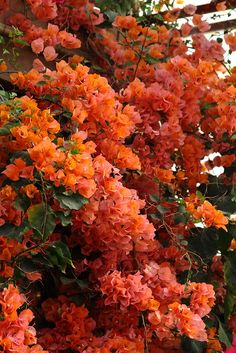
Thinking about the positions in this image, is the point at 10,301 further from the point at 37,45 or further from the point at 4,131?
the point at 37,45

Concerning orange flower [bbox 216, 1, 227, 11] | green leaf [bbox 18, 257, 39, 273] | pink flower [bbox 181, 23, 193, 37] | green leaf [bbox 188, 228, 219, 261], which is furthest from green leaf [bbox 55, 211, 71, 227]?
orange flower [bbox 216, 1, 227, 11]

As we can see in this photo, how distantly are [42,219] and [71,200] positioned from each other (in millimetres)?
77

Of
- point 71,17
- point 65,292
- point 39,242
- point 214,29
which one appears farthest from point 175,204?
point 214,29

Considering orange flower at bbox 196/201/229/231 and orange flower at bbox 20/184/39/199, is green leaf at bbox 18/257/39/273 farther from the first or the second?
orange flower at bbox 196/201/229/231

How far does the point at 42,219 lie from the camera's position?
1.53 m

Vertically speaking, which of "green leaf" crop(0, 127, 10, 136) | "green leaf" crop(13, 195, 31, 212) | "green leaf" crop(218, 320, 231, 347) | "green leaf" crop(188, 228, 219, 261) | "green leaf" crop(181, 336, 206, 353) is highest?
"green leaf" crop(0, 127, 10, 136)

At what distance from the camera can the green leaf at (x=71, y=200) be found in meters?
1.50

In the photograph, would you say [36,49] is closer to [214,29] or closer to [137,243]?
[137,243]

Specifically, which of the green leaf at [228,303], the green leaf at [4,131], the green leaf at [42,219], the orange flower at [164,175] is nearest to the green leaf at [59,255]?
the green leaf at [42,219]

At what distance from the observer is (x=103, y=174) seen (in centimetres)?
164

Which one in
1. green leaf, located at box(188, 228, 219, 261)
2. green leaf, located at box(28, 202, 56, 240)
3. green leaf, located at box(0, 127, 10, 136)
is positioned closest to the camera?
green leaf, located at box(28, 202, 56, 240)

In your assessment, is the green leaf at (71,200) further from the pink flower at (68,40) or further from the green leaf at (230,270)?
the pink flower at (68,40)

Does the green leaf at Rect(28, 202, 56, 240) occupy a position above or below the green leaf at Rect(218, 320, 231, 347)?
above

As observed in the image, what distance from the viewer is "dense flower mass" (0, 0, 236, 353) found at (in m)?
1.58
